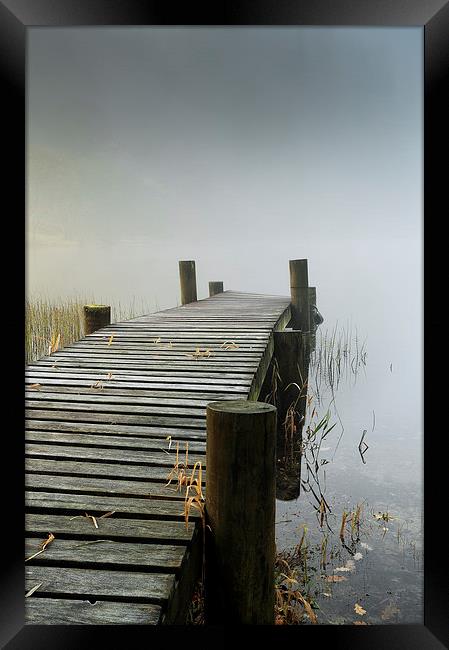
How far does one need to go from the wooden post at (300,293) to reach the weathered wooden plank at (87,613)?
651cm

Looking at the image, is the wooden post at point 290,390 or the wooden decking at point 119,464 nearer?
the wooden decking at point 119,464

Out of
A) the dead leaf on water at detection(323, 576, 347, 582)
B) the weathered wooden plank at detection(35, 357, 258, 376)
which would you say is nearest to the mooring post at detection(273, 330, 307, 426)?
the weathered wooden plank at detection(35, 357, 258, 376)

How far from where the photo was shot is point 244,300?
337 inches

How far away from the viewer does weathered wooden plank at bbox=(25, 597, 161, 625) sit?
4.36ft

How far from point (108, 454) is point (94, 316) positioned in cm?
314

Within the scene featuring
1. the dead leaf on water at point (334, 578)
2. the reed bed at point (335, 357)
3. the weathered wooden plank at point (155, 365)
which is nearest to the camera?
the dead leaf on water at point (334, 578)

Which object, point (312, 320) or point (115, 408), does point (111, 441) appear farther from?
point (312, 320)

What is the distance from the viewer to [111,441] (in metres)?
2.46

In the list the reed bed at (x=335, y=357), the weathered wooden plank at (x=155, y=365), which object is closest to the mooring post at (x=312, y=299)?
the reed bed at (x=335, y=357)

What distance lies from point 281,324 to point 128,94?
13.2m

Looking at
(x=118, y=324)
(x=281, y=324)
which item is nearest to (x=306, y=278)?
(x=281, y=324)

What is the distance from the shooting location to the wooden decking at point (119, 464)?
4.66 ft

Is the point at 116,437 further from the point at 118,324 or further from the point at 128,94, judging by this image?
the point at 128,94
